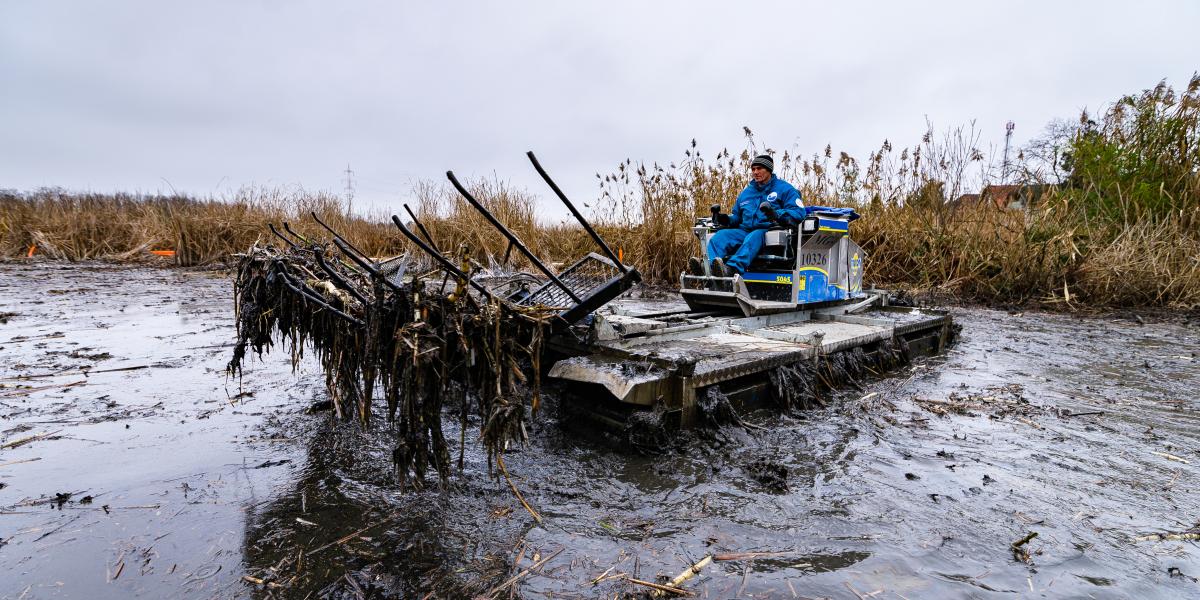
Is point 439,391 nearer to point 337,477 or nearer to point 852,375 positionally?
point 337,477

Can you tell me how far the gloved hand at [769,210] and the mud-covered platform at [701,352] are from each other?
918 mm

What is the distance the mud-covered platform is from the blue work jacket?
0.96 m

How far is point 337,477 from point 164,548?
0.73 m

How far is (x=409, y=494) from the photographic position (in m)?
2.71

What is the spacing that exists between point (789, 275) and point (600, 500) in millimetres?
3490

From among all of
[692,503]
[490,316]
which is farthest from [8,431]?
[692,503]

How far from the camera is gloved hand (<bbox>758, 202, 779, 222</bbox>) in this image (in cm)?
525

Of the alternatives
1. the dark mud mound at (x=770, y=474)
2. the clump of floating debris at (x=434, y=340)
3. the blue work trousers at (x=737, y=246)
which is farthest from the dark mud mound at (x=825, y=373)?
the clump of floating debris at (x=434, y=340)

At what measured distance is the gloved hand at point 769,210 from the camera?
5254 mm

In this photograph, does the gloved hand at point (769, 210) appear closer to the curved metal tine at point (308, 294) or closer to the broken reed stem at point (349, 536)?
the curved metal tine at point (308, 294)

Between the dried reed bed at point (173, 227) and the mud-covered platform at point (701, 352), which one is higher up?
the dried reed bed at point (173, 227)

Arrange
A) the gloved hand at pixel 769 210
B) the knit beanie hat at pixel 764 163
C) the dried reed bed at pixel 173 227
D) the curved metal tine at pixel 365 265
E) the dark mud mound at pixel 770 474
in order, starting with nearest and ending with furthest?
the curved metal tine at pixel 365 265 < the dark mud mound at pixel 770 474 < the gloved hand at pixel 769 210 < the knit beanie hat at pixel 764 163 < the dried reed bed at pixel 173 227

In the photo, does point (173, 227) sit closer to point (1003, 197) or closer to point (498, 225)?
point (498, 225)

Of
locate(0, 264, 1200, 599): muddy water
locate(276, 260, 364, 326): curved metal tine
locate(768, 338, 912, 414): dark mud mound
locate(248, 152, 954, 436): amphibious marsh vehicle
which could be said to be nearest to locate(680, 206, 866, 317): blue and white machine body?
locate(248, 152, 954, 436): amphibious marsh vehicle
